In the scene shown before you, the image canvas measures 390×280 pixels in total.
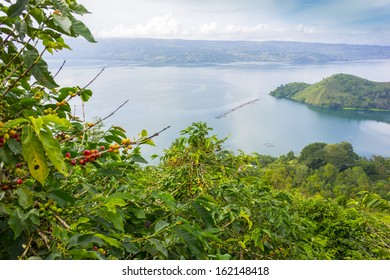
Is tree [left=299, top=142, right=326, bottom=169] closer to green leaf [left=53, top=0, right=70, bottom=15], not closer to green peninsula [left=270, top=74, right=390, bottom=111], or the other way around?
green peninsula [left=270, top=74, right=390, bottom=111]

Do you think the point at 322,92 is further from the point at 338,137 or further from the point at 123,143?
the point at 123,143

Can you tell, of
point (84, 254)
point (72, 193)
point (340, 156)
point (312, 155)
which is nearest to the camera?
point (84, 254)

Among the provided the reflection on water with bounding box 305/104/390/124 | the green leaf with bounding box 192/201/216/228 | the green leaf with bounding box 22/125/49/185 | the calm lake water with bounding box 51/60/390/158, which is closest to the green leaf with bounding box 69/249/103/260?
the green leaf with bounding box 22/125/49/185

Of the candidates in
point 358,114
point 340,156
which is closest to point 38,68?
point 340,156

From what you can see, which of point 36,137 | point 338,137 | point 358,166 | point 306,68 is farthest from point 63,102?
point 306,68

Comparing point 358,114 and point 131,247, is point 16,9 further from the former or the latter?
point 358,114

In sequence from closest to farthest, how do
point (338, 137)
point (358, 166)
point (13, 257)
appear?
point (13, 257) < point (358, 166) < point (338, 137)
